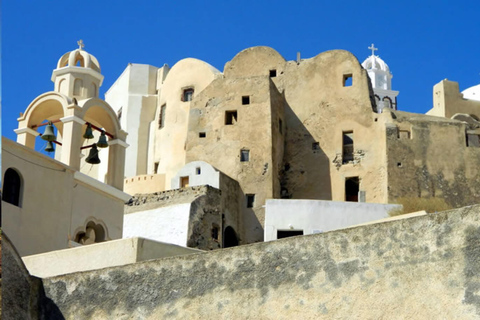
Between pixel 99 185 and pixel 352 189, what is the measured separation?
20.8 m

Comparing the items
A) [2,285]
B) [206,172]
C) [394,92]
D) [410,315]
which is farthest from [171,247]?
[394,92]

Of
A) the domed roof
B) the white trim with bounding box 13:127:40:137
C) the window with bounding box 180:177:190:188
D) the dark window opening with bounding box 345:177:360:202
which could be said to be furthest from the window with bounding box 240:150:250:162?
the white trim with bounding box 13:127:40:137

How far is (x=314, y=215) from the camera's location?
3080 centimetres

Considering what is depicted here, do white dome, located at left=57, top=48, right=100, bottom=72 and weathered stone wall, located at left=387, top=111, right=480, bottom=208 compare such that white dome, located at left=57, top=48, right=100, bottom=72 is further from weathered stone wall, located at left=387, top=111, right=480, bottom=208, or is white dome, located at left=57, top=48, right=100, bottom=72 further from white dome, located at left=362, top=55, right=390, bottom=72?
white dome, located at left=362, top=55, right=390, bottom=72

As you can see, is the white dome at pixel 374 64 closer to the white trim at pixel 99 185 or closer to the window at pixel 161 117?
the window at pixel 161 117

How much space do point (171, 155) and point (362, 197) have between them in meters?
8.95

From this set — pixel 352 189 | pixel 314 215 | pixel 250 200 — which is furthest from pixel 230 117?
pixel 314 215

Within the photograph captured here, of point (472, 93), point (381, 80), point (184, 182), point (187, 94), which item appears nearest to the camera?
point (184, 182)

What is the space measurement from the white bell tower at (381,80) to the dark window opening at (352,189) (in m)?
24.0

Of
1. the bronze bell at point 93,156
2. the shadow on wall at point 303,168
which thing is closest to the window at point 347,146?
the shadow on wall at point 303,168

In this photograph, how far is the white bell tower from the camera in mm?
62594

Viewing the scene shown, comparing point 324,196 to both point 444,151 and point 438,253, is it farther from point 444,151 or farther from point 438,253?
point 438,253

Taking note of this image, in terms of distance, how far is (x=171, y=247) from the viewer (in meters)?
12.2

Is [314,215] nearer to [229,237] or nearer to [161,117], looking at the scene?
[229,237]
